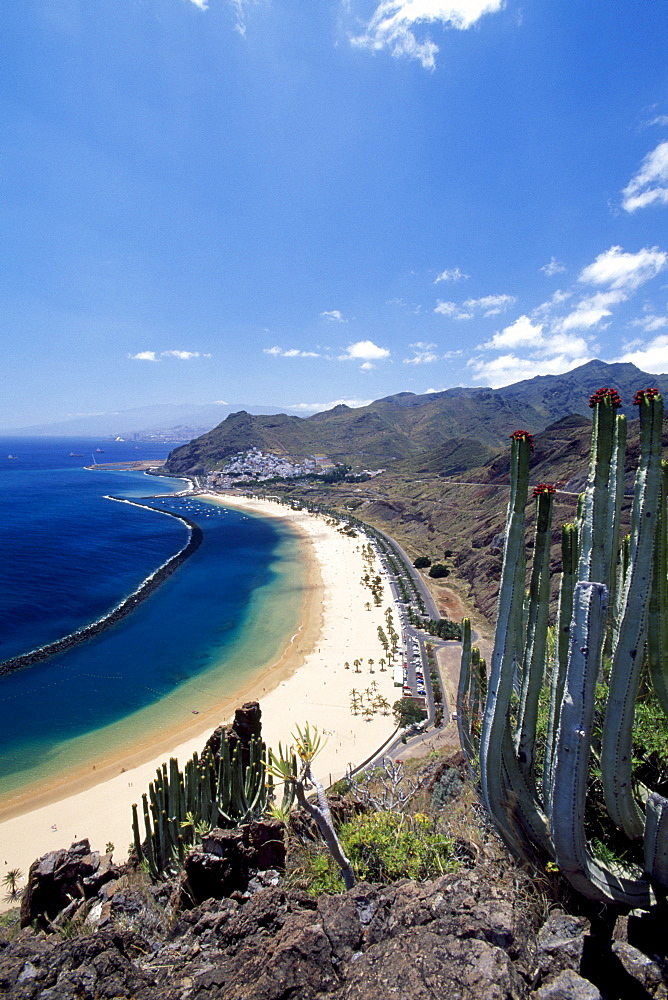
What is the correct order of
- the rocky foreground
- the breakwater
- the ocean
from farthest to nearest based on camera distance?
1. the breakwater
2. the ocean
3. the rocky foreground

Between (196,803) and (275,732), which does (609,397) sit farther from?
(275,732)

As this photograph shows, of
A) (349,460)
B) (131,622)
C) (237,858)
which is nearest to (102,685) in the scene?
(131,622)

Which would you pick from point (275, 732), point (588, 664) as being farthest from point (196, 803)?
point (588, 664)

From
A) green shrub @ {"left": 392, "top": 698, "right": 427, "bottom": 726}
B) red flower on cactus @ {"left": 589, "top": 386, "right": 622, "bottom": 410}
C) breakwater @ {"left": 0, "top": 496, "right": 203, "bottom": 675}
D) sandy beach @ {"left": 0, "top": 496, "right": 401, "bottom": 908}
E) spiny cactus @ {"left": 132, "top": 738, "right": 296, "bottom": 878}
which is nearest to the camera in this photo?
red flower on cactus @ {"left": 589, "top": 386, "right": 622, "bottom": 410}

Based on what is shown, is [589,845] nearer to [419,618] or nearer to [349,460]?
[419,618]

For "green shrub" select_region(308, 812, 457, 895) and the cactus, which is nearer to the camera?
"green shrub" select_region(308, 812, 457, 895)

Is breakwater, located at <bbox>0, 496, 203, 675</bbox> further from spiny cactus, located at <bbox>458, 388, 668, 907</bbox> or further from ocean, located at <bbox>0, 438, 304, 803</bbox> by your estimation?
spiny cactus, located at <bbox>458, 388, 668, 907</bbox>

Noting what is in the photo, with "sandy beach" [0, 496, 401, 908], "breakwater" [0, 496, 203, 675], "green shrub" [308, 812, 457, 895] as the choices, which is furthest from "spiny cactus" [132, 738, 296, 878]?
"breakwater" [0, 496, 203, 675]
